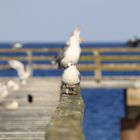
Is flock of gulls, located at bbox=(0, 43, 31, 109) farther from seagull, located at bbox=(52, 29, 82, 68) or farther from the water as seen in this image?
the water

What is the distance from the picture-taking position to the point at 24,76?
21.8 meters

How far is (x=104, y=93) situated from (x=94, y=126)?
88.3 ft

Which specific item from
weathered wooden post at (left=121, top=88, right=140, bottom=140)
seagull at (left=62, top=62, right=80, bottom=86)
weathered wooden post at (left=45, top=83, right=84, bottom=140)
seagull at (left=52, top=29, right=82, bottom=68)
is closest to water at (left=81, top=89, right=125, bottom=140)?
weathered wooden post at (left=121, top=88, right=140, bottom=140)

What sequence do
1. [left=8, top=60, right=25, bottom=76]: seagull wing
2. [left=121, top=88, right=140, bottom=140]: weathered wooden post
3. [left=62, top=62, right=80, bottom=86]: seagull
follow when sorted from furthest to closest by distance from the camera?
[left=8, top=60, right=25, bottom=76]: seagull wing → [left=121, top=88, right=140, bottom=140]: weathered wooden post → [left=62, top=62, right=80, bottom=86]: seagull

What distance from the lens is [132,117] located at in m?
16.2

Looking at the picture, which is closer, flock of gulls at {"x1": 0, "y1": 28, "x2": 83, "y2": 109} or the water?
flock of gulls at {"x1": 0, "y1": 28, "x2": 83, "y2": 109}

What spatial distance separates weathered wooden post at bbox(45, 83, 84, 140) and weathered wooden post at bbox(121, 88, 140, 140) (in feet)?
23.4

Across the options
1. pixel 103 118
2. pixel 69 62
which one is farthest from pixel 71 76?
pixel 103 118

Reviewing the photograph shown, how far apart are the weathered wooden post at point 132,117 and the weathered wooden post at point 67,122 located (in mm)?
7144

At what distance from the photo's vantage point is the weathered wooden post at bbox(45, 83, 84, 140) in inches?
202

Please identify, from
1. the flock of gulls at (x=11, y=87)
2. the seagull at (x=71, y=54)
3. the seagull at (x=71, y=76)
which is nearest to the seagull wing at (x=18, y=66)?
the flock of gulls at (x=11, y=87)

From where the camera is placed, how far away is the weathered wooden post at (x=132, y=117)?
15.5 meters

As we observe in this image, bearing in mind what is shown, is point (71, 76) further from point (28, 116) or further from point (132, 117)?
point (132, 117)

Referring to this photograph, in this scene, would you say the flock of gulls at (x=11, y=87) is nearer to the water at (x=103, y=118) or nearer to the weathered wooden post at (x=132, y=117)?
the weathered wooden post at (x=132, y=117)
